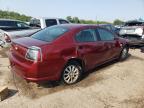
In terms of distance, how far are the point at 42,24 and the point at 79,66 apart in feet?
24.3

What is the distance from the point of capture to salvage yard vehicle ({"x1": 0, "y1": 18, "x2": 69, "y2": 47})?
994 cm

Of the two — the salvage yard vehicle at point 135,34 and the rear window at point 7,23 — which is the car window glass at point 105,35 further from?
the rear window at point 7,23

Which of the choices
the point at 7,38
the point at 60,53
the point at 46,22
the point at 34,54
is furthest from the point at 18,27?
the point at 34,54

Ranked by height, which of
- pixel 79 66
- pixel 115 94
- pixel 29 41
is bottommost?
pixel 115 94

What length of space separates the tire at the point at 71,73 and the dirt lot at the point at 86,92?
0.15 meters

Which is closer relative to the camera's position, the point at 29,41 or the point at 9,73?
the point at 29,41

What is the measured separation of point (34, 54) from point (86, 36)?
6.26ft

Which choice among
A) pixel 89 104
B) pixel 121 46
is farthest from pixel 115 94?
pixel 121 46

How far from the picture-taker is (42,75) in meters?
5.57

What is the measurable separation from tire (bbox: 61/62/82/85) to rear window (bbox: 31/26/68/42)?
2.71 ft

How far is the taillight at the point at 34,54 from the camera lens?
5.39 meters

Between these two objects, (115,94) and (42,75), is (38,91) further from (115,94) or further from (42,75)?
(115,94)

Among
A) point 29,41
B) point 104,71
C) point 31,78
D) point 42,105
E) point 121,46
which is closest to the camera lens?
point 42,105

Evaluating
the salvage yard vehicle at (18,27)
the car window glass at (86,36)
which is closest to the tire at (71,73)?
the car window glass at (86,36)
